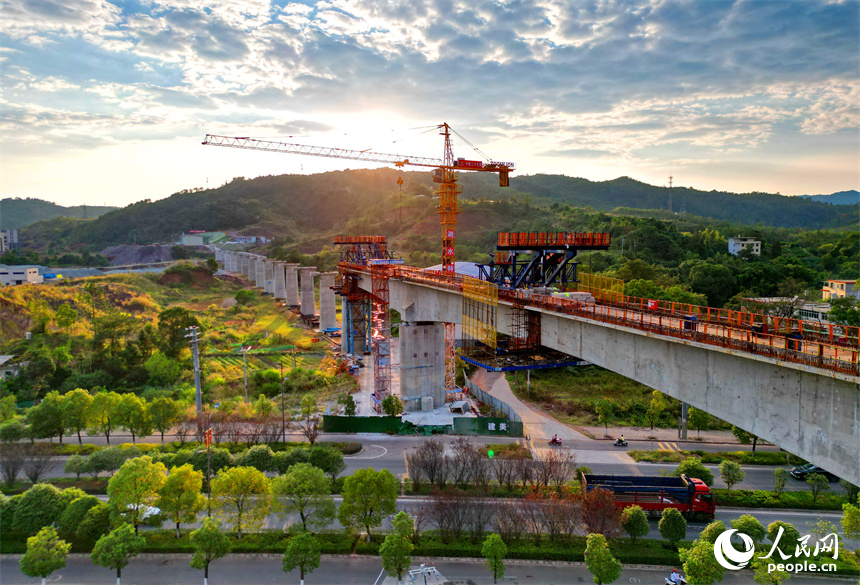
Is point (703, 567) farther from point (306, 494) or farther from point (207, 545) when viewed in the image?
point (207, 545)

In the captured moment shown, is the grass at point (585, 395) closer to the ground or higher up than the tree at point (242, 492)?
closer to the ground

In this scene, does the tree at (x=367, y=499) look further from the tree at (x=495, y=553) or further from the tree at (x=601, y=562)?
the tree at (x=601, y=562)

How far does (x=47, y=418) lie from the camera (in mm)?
40250

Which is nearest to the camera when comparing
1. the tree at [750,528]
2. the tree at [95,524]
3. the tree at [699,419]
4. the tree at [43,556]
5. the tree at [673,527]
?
the tree at [43,556]

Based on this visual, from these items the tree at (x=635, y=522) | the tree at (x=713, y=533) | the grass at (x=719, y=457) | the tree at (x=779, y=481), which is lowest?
the grass at (x=719, y=457)

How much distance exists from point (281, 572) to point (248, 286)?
115 metres

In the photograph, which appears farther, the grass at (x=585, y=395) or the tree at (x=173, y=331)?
the tree at (x=173, y=331)

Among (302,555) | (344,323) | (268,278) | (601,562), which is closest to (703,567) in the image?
(601,562)

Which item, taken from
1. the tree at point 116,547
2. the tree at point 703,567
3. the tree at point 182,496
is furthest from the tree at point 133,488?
the tree at point 703,567

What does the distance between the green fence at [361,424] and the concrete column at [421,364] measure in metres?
5.64

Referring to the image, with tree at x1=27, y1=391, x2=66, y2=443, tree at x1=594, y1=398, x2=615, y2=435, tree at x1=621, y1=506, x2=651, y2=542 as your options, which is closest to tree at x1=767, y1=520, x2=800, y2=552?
tree at x1=621, y1=506, x2=651, y2=542

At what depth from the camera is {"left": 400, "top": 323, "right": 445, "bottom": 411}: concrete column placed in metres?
51.2

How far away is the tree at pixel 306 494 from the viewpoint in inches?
1069

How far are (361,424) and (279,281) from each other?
244ft
